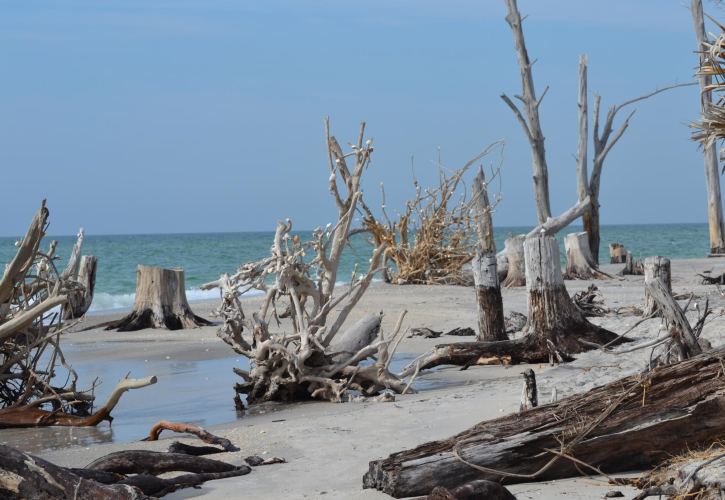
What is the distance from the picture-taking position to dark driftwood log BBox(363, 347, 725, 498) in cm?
304

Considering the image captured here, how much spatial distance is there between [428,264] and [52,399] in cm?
1044

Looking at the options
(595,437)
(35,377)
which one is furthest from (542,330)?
(35,377)

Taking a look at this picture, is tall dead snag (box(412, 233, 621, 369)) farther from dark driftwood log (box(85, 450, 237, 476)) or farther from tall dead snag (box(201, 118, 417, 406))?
dark driftwood log (box(85, 450, 237, 476))

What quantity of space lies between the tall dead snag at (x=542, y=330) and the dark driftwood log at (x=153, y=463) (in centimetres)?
339

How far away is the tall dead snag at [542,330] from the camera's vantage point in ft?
22.8

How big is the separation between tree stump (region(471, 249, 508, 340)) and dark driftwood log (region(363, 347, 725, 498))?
4531 mm

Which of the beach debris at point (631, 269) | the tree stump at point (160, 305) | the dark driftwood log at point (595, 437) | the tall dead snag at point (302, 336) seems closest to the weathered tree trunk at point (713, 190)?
the beach debris at point (631, 269)

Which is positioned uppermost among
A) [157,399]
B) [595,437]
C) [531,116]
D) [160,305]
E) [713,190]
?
[531,116]

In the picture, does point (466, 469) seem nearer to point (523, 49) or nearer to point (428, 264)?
point (428, 264)

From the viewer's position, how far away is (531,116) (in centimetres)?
1670

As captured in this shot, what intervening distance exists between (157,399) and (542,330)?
3.60 meters

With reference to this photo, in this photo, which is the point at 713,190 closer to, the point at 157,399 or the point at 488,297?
the point at 488,297

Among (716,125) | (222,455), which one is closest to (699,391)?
(716,125)

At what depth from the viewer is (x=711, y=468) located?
102 inches
